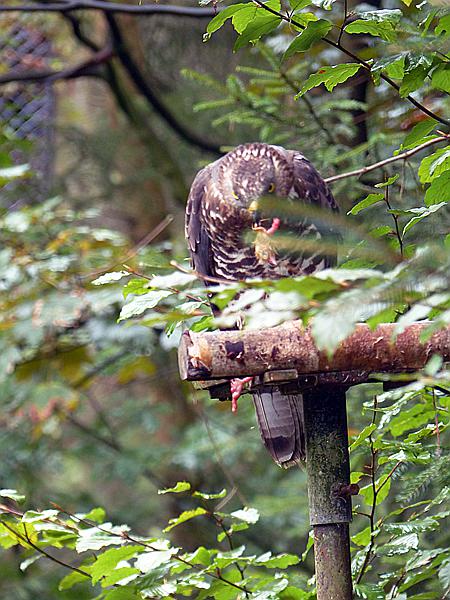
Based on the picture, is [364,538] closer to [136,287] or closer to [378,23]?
[136,287]

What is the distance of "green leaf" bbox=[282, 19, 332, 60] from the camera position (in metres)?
1.10

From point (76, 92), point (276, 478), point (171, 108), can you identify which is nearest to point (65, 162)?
point (76, 92)

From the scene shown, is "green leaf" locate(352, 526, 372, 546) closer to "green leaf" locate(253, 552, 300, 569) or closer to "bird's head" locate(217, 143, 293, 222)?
"green leaf" locate(253, 552, 300, 569)

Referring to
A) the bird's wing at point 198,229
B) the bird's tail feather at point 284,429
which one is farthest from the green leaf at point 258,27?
the bird's wing at point 198,229

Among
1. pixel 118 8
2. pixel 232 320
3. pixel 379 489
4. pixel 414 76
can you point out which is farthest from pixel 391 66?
pixel 118 8

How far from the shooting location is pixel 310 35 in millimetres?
1106

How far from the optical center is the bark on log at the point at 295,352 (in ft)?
3.43

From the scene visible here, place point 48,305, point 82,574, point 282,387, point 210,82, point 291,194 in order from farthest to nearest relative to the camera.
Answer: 1. point 48,305
2. point 210,82
3. point 291,194
4. point 82,574
5. point 282,387

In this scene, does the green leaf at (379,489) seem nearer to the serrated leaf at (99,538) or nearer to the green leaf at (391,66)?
the serrated leaf at (99,538)

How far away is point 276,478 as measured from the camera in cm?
431

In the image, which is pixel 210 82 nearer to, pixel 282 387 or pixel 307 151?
pixel 307 151

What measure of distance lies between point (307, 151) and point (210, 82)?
0.40m

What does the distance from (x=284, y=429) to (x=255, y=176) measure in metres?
0.56

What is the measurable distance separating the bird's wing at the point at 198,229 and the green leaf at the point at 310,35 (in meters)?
0.88
